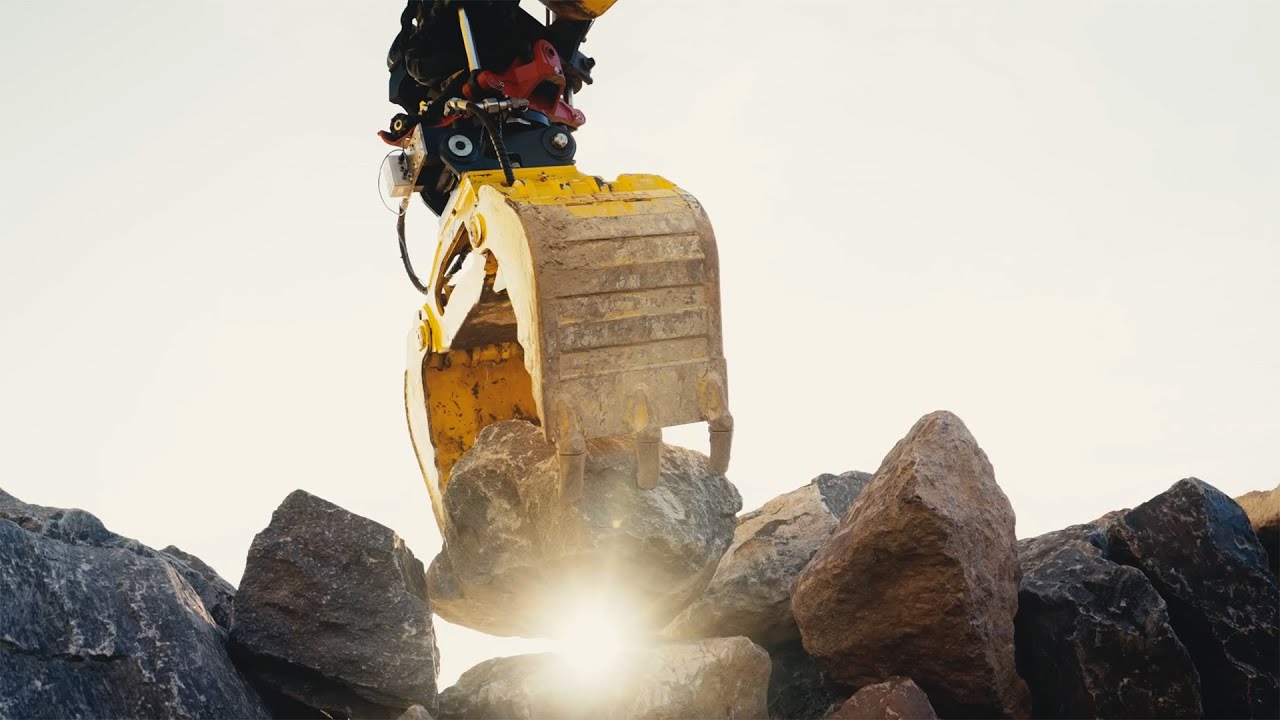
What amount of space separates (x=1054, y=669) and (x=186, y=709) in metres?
2.79

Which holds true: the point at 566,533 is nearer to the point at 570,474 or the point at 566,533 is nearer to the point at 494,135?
the point at 570,474

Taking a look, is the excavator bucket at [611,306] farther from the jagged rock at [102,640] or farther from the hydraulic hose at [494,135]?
the jagged rock at [102,640]

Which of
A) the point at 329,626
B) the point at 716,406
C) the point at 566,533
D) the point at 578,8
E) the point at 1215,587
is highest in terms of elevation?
the point at 578,8

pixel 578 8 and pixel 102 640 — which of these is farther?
pixel 578 8

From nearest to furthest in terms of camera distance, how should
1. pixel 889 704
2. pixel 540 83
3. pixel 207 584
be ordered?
1. pixel 889 704
2. pixel 540 83
3. pixel 207 584

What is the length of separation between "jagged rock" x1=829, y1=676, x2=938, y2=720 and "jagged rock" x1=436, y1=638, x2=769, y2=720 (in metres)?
0.55

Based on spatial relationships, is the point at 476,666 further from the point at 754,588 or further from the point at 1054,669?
the point at 1054,669

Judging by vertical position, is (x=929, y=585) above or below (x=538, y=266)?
below

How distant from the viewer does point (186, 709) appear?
4.02 metres

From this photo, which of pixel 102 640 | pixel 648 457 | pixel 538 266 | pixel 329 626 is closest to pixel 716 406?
pixel 648 457

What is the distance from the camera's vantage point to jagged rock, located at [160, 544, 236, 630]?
16.3 ft

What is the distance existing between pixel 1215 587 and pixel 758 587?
5.25 feet

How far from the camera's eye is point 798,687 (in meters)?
4.85

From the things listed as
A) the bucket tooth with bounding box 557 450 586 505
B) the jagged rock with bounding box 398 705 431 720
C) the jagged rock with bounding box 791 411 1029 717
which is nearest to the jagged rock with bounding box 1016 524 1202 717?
the jagged rock with bounding box 791 411 1029 717
